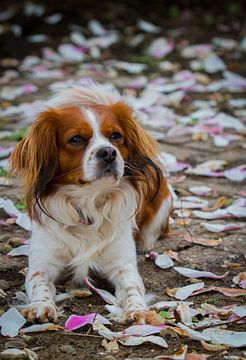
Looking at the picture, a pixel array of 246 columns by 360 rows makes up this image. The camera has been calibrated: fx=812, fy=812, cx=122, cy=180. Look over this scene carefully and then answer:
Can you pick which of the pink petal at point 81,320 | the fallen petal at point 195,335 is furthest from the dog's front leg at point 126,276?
the fallen petal at point 195,335

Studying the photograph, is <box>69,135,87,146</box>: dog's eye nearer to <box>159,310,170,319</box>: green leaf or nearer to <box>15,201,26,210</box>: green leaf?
<box>159,310,170,319</box>: green leaf

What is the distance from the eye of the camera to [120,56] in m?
9.15

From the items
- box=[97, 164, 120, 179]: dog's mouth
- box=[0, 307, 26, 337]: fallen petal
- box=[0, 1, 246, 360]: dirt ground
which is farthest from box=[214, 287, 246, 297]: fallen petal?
box=[0, 307, 26, 337]: fallen petal

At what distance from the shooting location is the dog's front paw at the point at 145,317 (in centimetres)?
342

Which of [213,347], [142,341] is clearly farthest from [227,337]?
[142,341]

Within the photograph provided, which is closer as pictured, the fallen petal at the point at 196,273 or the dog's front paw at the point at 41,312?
the dog's front paw at the point at 41,312

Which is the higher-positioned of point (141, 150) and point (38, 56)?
point (141, 150)

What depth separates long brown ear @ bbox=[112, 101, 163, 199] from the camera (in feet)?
13.0

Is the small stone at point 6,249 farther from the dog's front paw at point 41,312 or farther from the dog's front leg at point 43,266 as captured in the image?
the dog's front paw at point 41,312

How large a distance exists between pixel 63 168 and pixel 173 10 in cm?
704

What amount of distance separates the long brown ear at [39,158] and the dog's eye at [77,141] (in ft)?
0.38

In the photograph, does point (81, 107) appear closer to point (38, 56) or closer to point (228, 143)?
point (228, 143)

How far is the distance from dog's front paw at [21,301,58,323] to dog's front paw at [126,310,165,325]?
0.33 metres

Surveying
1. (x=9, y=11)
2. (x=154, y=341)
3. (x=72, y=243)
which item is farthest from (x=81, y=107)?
(x=9, y=11)
